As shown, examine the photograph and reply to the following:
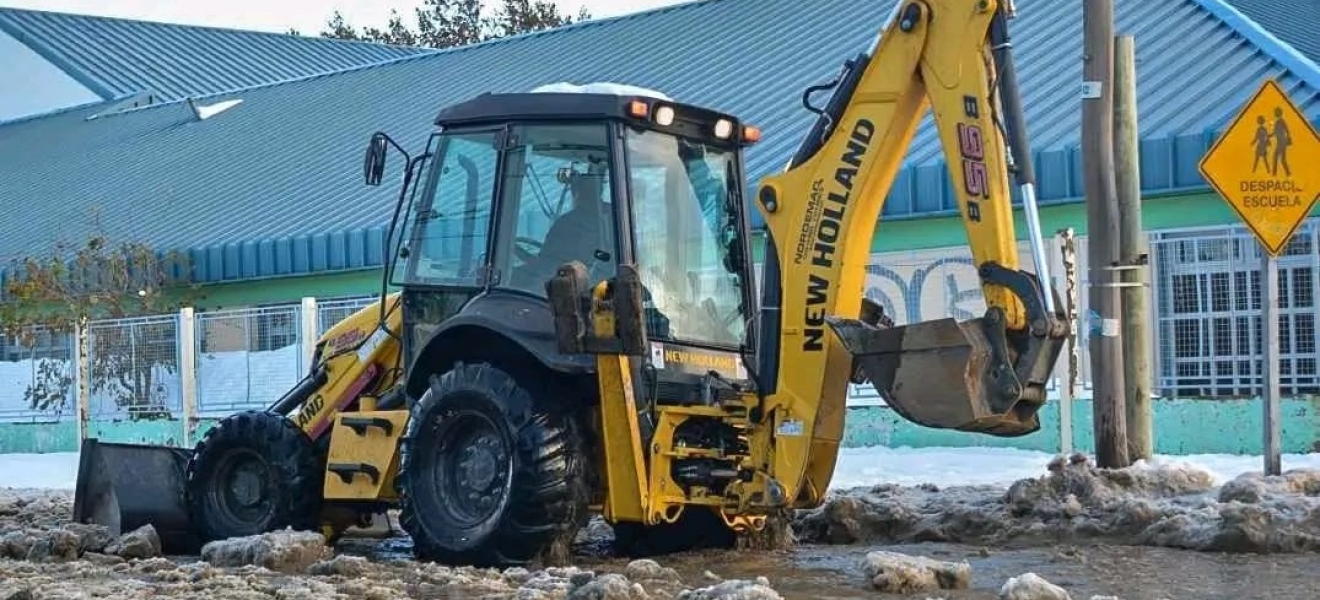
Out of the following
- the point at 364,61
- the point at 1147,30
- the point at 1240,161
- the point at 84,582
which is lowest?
the point at 84,582

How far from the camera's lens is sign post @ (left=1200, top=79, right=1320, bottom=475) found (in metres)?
11.5

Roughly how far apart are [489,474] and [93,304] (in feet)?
58.4

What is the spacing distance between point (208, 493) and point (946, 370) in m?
4.56

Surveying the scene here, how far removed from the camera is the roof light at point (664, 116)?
9.68 metres

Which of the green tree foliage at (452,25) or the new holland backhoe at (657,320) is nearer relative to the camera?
the new holland backhoe at (657,320)

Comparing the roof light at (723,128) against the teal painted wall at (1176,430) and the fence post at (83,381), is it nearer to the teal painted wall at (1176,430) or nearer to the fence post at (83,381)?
the teal painted wall at (1176,430)

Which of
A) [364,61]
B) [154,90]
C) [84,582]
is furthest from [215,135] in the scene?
[84,582]

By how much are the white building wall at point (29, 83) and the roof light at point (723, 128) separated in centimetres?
3236

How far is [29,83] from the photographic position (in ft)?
133

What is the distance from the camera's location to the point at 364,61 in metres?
44.2

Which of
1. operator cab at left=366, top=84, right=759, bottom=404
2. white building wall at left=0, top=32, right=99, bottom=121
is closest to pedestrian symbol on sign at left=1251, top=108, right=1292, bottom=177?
operator cab at left=366, top=84, right=759, bottom=404

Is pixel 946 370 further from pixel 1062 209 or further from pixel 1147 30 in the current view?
pixel 1147 30

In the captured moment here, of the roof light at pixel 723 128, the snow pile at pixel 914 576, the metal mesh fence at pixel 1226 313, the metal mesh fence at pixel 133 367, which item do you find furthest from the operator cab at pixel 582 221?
the metal mesh fence at pixel 133 367

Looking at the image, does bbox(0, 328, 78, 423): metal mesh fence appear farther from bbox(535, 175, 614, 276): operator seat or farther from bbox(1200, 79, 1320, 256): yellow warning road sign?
bbox(1200, 79, 1320, 256): yellow warning road sign
